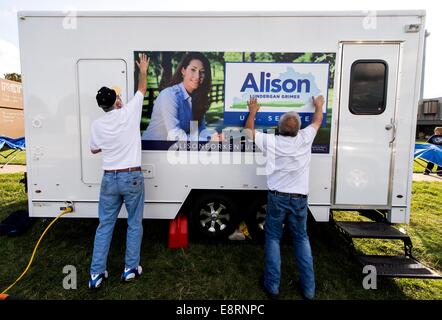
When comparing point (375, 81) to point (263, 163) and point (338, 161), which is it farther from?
point (263, 163)

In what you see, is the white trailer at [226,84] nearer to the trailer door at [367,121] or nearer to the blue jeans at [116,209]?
the trailer door at [367,121]

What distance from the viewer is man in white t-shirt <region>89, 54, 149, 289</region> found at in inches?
114

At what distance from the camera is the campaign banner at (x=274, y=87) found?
3318mm

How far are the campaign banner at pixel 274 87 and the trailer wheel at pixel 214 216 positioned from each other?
1.13 m

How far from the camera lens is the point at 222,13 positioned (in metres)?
3.27

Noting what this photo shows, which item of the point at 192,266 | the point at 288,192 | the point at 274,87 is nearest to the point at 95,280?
the point at 192,266

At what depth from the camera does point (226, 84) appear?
3359 millimetres

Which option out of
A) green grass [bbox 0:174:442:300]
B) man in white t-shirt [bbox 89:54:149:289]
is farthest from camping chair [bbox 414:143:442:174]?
man in white t-shirt [bbox 89:54:149:289]

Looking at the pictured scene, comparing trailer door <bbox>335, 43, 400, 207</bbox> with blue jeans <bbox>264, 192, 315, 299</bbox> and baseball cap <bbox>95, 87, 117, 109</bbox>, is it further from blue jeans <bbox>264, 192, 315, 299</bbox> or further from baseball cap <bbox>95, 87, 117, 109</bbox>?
baseball cap <bbox>95, 87, 117, 109</bbox>

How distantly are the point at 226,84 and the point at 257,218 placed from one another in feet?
6.02

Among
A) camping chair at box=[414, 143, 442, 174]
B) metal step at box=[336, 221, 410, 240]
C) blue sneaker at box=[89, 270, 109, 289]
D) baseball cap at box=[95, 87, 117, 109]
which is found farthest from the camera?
camping chair at box=[414, 143, 442, 174]
